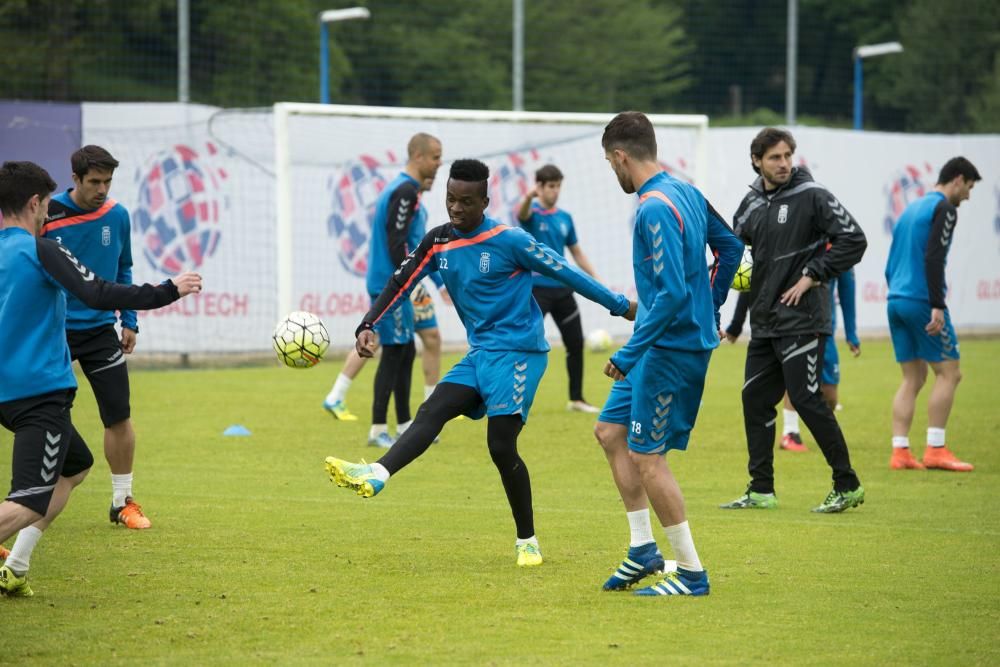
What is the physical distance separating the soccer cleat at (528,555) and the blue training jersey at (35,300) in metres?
2.31

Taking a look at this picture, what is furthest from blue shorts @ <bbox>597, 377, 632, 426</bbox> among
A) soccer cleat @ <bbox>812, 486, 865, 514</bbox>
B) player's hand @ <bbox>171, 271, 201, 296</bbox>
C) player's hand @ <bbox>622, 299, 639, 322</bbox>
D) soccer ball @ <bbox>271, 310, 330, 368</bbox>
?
soccer cleat @ <bbox>812, 486, 865, 514</bbox>

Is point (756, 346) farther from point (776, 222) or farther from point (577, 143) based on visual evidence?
point (577, 143)

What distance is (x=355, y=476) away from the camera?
22.0ft

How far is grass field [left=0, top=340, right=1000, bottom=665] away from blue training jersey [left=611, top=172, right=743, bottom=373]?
4.03ft

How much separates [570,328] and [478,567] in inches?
280

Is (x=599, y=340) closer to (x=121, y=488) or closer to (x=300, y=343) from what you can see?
(x=300, y=343)

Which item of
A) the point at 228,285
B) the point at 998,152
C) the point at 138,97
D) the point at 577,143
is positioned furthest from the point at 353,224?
the point at 998,152

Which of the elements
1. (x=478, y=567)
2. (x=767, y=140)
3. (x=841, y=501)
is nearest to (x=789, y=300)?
(x=767, y=140)

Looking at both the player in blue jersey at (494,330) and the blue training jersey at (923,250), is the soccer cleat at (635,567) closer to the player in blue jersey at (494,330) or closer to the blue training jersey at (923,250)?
the player in blue jersey at (494,330)

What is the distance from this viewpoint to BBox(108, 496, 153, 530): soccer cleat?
8.39 m

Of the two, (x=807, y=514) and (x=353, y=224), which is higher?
(x=353, y=224)

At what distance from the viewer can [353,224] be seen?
64.7 feet

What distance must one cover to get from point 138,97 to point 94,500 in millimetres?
19711

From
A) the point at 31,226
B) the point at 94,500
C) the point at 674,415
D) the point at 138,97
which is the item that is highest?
the point at 138,97
